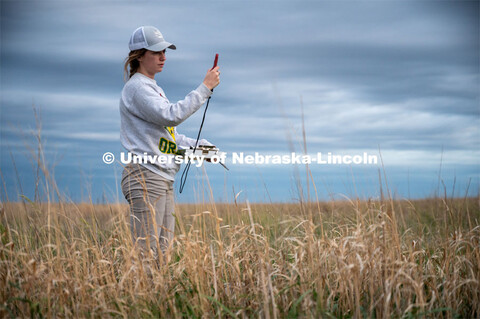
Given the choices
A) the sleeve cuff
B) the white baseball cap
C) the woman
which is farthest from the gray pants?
the white baseball cap

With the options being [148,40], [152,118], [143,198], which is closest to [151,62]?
[148,40]

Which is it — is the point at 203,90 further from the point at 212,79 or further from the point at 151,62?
the point at 151,62

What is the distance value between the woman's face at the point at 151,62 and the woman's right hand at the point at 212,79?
0.52 meters

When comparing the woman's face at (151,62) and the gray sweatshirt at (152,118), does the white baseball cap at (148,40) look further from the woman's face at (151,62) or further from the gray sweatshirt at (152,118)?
the gray sweatshirt at (152,118)

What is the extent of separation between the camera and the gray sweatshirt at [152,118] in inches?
135

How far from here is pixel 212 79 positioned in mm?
3527

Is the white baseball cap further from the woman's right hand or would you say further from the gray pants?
the gray pants

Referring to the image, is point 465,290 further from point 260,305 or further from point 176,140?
point 176,140

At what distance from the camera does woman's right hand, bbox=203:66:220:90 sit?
11.5 ft

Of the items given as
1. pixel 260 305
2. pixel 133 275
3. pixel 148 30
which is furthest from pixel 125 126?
pixel 260 305

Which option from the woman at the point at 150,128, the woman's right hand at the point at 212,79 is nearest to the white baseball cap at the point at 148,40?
the woman at the point at 150,128

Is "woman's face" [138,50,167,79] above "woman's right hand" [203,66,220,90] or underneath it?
above

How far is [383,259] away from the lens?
324cm

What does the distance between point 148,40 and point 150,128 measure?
Result: 759 millimetres
